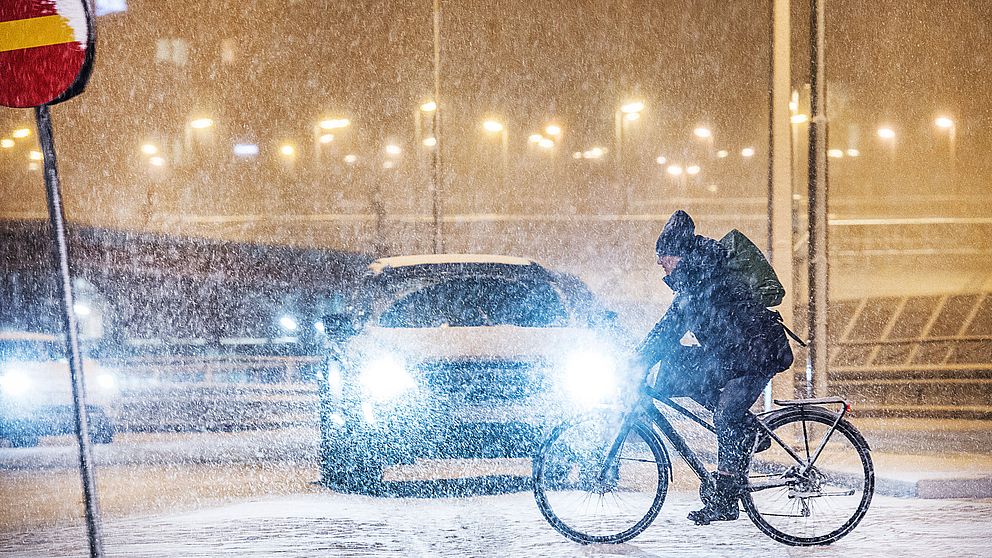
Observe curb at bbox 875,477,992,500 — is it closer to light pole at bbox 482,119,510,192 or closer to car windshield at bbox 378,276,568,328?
car windshield at bbox 378,276,568,328

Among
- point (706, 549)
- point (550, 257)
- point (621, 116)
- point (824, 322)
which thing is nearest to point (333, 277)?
point (550, 257)

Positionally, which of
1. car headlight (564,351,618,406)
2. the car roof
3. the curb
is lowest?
the curb

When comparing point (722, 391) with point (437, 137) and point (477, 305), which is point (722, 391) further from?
point (437, 137)

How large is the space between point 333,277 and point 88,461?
51.1 m

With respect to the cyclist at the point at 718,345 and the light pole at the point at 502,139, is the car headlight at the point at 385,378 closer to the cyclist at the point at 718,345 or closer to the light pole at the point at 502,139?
the cyclist at the point at 718,345

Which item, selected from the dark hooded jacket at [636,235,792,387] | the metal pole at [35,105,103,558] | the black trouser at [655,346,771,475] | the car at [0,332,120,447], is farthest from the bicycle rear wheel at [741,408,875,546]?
the car at [0,332,120,447]

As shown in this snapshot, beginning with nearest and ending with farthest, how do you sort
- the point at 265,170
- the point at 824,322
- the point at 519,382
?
the point at 519,382, the point at 824,322, the point at 265,170

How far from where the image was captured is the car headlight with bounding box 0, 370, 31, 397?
13062 mm

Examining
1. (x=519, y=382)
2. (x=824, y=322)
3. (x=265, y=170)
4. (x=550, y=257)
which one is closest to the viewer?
(x=519, y=382)

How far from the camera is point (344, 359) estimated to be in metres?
9.17

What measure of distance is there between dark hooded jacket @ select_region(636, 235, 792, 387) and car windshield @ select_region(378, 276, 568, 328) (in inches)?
146

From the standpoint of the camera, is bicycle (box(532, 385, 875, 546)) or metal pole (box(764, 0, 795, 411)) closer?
bicycle (box(532, 385, 875, 546))

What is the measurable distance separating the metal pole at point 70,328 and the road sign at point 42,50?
0.39 feet

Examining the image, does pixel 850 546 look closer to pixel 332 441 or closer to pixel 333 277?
pixel 332 441
